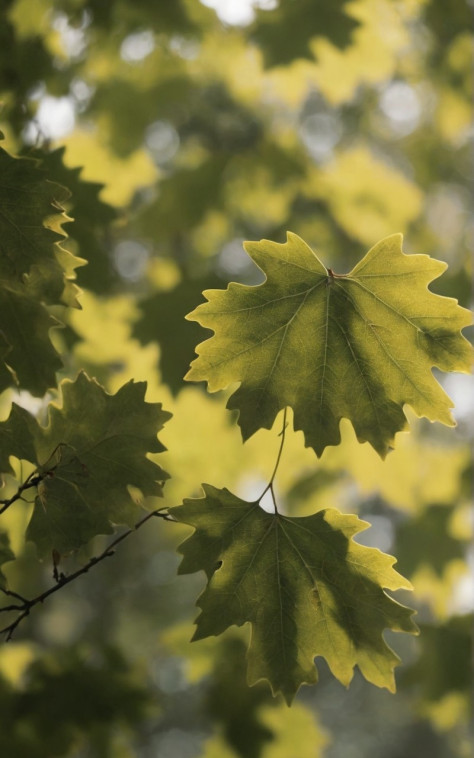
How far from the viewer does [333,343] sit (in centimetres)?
131

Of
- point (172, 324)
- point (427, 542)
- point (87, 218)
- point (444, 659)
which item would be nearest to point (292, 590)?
point (87, 218)

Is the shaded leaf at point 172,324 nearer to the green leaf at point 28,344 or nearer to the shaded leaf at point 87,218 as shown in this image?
the shaded leaf at point 87,218

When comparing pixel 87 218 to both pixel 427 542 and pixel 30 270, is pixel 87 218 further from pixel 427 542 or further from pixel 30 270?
pixel 427 542

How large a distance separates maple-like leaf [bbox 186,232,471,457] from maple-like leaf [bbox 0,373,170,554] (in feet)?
0.50

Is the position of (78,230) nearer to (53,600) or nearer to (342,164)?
(342,164)

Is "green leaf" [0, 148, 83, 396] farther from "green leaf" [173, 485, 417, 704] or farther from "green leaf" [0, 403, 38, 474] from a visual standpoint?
"green leaf" [173, 485, 417, 704]

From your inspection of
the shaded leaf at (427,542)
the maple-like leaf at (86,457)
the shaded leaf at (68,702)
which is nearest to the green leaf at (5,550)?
the maple-like leaf at (86,457)

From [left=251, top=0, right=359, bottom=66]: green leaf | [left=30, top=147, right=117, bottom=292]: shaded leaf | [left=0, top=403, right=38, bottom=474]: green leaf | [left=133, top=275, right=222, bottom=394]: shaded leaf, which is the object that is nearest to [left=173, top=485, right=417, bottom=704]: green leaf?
[left=0, top=403, right=38, bottom=474]: green leaf

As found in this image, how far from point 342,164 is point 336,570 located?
3379 mm

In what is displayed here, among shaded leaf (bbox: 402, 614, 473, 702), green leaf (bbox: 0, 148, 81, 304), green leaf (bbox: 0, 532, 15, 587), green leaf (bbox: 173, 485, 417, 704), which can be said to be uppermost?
green leaf (bbox: 0, 148, 81, 304)

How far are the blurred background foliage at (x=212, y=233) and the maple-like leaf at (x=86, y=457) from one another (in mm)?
639

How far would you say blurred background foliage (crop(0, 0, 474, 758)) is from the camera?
9.53ft

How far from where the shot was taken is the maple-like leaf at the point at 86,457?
4.18 ft

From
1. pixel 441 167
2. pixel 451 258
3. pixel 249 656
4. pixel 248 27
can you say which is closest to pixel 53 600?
pixel 451 258
